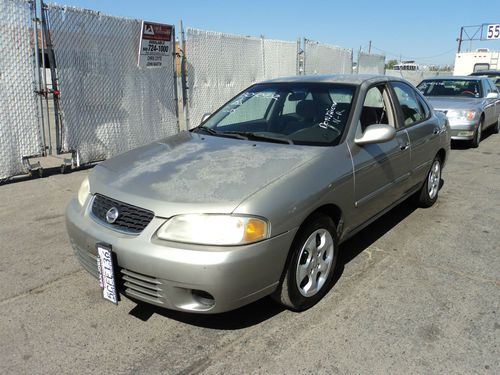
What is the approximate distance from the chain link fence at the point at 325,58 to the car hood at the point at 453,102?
3.66m

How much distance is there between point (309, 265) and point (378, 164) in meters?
1.21

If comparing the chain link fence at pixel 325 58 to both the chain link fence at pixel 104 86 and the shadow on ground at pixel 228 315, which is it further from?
the shadow on ground at pixel 228 315

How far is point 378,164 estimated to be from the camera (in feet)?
12.0

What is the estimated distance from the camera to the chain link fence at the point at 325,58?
40.2 feet

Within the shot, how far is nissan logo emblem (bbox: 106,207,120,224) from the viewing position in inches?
106

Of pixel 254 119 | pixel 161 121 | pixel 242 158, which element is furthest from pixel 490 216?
pixel 161 121

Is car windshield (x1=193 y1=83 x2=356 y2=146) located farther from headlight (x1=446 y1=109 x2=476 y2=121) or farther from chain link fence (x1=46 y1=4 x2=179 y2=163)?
headlight (x1=446 y1=109 x2=476 y2=121)

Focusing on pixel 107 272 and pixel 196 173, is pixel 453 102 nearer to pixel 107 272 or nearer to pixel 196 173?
pixel 196 173

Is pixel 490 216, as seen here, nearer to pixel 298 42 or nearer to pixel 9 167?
pixel 9 167

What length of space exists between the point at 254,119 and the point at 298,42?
333 inches

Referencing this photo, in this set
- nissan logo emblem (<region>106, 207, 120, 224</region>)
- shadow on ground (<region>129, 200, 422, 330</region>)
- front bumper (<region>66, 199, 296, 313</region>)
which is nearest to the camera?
front bumper (<region>66, 199, 296, 313</region>)

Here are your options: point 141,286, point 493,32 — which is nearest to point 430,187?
point 141,286

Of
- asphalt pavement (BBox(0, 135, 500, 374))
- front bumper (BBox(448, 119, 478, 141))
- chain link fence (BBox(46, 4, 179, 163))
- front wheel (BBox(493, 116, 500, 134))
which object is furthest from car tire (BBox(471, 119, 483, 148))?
chain link fence (BBox(46, 4, 179, 163))

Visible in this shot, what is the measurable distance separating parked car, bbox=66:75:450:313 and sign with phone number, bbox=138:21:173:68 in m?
4.28
